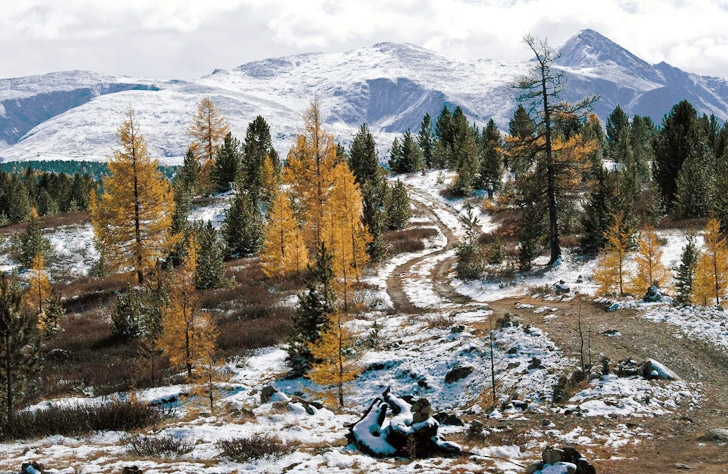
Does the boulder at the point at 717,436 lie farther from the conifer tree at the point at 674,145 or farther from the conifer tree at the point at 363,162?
the conifer tree at the point at 363,162

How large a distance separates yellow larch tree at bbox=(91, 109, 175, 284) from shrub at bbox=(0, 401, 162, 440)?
23616 millimetres

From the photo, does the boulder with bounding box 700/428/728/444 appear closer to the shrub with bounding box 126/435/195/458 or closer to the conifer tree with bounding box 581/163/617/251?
the shrub with bounding box 126/435/195/458

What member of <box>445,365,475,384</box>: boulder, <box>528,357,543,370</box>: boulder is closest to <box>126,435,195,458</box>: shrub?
<box>445,365,475,384</box>: boulder

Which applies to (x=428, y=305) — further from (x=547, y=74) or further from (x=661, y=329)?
(x=547, y=74)

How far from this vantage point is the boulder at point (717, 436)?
8.19m

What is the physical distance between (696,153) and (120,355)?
1736 inches

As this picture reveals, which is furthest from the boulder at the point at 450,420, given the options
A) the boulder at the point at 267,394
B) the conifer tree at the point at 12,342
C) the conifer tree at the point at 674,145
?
the conifer tree at the point at 674,145

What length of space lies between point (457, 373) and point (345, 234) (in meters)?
14.5

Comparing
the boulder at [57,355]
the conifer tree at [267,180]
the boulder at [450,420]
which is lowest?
the boulder at [57,355]

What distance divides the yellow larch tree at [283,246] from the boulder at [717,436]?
26758 millimetres

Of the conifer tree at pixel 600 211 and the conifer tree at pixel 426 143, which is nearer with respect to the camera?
the conifer tree at pixel 600 211

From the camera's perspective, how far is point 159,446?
8555 mm

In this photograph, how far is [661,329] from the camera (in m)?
14.8

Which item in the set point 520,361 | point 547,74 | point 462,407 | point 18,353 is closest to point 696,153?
point 547,74
